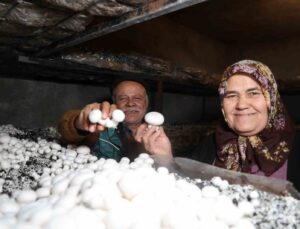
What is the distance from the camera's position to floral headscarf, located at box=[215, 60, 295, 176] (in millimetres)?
1702

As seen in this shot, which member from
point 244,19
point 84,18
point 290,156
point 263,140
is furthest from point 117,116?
point 244,19

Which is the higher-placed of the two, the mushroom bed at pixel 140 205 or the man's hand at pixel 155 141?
the man's hand at pixel 155 141

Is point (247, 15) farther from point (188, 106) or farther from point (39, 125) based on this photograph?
point (39, 125)

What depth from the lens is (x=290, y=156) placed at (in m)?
1.93

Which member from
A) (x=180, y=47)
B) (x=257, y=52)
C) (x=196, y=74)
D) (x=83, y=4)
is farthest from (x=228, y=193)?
(x=257, y=52)

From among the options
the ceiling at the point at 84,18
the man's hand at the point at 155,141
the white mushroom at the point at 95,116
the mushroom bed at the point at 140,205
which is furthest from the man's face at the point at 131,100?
the mushroom bed at the point at 140,205

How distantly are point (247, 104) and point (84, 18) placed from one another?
105 centimetres

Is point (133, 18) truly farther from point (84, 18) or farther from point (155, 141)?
point (155, 141)

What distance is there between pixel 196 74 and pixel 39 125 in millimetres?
2010

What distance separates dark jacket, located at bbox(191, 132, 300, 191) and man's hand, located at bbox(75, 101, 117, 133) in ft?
3.18

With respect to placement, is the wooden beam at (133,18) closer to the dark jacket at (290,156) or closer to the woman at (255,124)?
the woman at (255,124)

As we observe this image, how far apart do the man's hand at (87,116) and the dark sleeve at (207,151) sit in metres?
0.96

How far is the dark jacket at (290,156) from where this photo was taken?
1.91 metres

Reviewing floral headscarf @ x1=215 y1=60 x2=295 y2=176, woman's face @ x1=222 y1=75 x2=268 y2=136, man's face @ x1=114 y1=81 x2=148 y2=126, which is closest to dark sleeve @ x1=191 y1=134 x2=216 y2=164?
floral headscarf @ x1=215 y1=60 x2=295 y2=176
